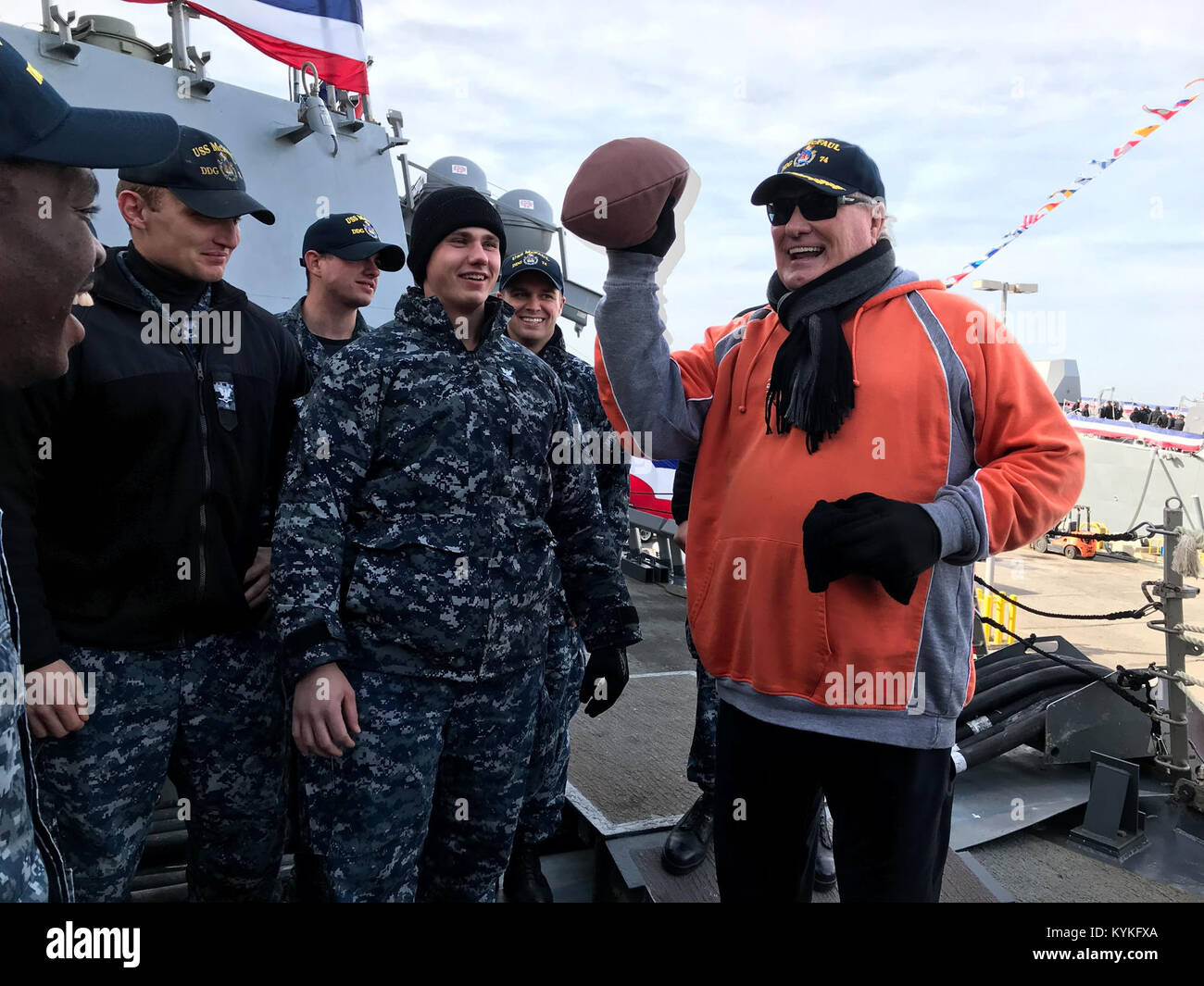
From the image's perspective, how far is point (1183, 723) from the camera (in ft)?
13.7

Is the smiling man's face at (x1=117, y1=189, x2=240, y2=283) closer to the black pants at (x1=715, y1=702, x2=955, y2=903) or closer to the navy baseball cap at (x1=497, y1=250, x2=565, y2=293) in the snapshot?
the navy baseball cap at (x1=497, y1=250, x2=565, y2=293)

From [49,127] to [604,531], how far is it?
5.24 feet

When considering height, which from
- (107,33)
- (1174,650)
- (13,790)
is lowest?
(1174,650)

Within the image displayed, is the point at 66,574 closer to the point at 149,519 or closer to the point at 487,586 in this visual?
the point at 149,519

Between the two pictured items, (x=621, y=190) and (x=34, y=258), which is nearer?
(x=34, y=258)

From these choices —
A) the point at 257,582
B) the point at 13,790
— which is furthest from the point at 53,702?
the point at 13,790

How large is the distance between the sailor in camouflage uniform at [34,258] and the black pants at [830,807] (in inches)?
50.7

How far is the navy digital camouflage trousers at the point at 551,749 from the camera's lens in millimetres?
2869

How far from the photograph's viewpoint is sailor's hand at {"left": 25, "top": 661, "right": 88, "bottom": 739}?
1807mm

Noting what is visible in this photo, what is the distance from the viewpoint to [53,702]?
1818 millimetres

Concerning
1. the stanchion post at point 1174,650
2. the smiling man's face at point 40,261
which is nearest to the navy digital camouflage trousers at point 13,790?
the smiling man's face at point 40,261

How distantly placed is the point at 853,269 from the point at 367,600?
135 centimetres

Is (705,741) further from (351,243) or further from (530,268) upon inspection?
(351,243)

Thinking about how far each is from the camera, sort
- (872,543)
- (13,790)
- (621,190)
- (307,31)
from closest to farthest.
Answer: (13,790), (872,543), (621,190), (307,31)
